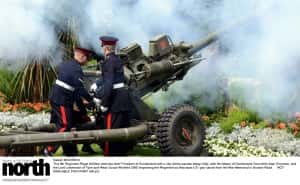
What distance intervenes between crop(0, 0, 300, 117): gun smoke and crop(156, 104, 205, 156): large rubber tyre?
1.12 m

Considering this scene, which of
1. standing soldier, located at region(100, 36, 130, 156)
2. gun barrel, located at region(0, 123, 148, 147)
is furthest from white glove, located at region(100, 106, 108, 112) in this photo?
gun barrel, located at region(0, 123, 148, 147)

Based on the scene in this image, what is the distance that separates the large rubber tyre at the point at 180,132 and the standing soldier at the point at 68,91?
0.97m

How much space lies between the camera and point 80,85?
7.98 meters

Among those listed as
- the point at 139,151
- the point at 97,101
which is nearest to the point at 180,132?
the point at 139,151

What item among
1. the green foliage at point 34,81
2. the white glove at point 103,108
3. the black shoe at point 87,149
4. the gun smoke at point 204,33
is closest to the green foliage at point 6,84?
the green foliage at point 34,81

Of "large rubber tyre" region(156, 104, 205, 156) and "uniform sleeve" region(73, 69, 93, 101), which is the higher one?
"uniform sleeve" region(73, 69, 93, 101)

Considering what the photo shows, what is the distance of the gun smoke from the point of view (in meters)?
8.91

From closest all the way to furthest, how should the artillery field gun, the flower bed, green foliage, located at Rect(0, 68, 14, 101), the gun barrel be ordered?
1. the gun barrel
2. the artillery field gun
3. the flower bed
4. green foliage, located at Rect(0, 68, 14, 101)

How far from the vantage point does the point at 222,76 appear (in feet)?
32.5

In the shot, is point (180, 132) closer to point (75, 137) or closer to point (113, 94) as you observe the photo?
point (113, 94)

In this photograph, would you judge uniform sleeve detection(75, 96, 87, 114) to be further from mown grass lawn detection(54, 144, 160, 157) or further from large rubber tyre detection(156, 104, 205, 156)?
large rubber tyre detection(156, 104, 205, 156)

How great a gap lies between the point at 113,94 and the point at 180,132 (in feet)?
3.07

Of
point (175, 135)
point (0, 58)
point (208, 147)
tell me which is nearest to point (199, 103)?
point (208, 147)

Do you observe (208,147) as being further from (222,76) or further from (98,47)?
(98,47)
